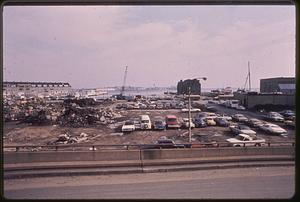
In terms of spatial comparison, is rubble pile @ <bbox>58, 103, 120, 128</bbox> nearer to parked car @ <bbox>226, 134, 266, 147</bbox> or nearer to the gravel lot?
the gravel lot

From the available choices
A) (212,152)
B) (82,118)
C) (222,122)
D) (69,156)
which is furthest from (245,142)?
(82,118)

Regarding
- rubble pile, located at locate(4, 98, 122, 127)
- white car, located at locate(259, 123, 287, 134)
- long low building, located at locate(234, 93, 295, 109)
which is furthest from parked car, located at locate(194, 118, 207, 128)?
long low building, located at locate(234, 93, 295, 109)

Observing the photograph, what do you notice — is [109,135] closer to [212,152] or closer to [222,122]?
[222,122]

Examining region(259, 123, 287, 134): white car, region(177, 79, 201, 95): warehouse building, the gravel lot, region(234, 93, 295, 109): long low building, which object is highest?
region(177, 79, 201, 95): warehouse building

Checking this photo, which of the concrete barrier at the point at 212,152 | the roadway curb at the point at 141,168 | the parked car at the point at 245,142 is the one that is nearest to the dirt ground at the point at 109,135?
the parked car at the point at 245,142

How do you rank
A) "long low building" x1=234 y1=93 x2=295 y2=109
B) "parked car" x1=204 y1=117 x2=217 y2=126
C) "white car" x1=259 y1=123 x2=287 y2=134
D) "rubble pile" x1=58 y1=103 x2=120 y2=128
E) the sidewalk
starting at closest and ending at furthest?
the sidewalk → "white car" x1=259 y1=123 x2=287 y2=134 → "parked car" x1=204 y1=117 x2=217 y2=126 → "rubble pile" x1=58 y1=103 x2=120 y2=128 → "long low building" x1=234 y1=93 x2=295 y2=109

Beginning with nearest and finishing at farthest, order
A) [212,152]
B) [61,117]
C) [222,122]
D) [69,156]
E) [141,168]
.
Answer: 1. [141,168]
2. [69,156]
3. [212,152]
4. [222,122]
5. [61,117]

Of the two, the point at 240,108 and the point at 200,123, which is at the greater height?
the point at 240,108
